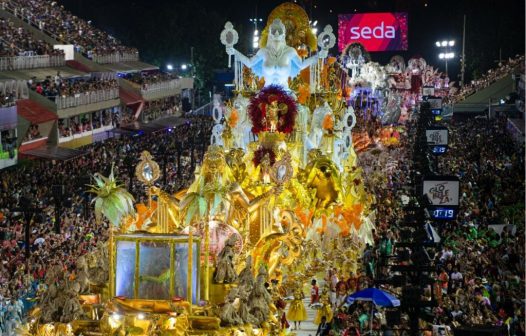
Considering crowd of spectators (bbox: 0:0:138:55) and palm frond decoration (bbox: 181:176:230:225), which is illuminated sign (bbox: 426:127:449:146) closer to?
palm frond decoration (bbox: 181:176:230:225)

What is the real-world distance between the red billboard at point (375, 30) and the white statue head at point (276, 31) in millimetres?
53613

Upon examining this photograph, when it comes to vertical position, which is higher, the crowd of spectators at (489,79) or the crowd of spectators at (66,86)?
the crowd of spectators at (489,79)

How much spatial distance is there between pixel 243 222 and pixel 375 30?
215ft

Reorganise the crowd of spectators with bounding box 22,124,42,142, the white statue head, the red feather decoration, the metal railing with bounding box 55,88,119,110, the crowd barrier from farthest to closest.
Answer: the metal railing with bounding box 55,88,119,110
the crowd of spectators with bounding box 22,124,42,142
the crowd barrier
the white statue head
the red feather decoration

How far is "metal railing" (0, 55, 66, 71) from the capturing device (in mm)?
54406

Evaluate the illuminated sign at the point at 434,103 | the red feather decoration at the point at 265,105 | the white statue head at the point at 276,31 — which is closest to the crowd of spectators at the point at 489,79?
the illuminated sign at the point at 434,103

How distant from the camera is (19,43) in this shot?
5969 cm

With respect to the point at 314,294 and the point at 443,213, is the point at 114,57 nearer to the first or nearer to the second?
the point at 443,213

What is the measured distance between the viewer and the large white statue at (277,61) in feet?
111

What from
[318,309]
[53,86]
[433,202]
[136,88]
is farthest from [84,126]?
[318,309]

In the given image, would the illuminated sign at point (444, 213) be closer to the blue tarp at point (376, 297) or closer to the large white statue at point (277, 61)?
the large white statue at point (277, 61)

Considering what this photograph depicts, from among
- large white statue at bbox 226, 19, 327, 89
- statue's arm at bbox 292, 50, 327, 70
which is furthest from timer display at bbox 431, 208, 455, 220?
statue's arm at bbox 292, 50, 327, 70

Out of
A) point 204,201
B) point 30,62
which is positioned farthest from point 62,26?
point 204,201

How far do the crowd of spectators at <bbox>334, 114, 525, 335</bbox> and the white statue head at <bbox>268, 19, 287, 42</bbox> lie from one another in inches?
224
